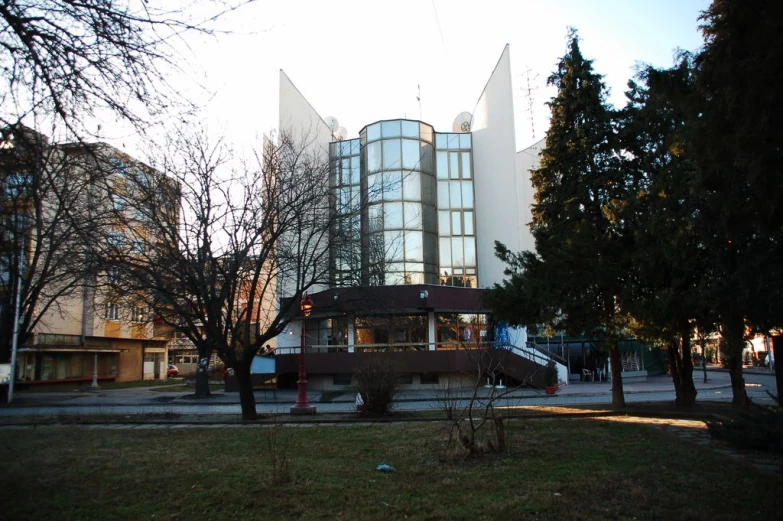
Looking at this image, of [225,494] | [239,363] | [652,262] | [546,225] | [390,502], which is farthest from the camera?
[546,225]

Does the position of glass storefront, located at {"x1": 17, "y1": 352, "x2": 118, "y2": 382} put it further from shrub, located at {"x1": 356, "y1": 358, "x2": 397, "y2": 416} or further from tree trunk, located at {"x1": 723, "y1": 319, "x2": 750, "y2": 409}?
tree trunk, located at {"x1": 723, "y1": 319, "x2": 750, "y2": 409}

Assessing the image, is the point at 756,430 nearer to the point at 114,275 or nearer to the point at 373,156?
the point at 114,275

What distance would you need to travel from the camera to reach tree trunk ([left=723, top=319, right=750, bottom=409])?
14578 mm

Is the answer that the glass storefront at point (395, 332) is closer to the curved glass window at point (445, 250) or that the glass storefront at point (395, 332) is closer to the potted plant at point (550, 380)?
the curved glass window at point (445, 250)

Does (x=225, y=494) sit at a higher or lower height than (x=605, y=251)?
lower

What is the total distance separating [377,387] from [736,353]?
951cm

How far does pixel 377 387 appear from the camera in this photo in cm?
1606

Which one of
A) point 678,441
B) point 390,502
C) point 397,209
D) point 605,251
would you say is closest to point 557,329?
point 605,251

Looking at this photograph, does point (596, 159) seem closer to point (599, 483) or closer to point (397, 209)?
point (599, 483)

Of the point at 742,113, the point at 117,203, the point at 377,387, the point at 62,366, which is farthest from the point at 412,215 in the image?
the point at 742,113

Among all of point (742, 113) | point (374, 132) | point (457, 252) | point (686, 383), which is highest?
point (374, 132)

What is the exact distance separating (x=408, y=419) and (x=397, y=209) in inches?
870

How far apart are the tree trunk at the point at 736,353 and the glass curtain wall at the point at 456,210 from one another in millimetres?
21351

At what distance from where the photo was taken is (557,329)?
59.7 ft
